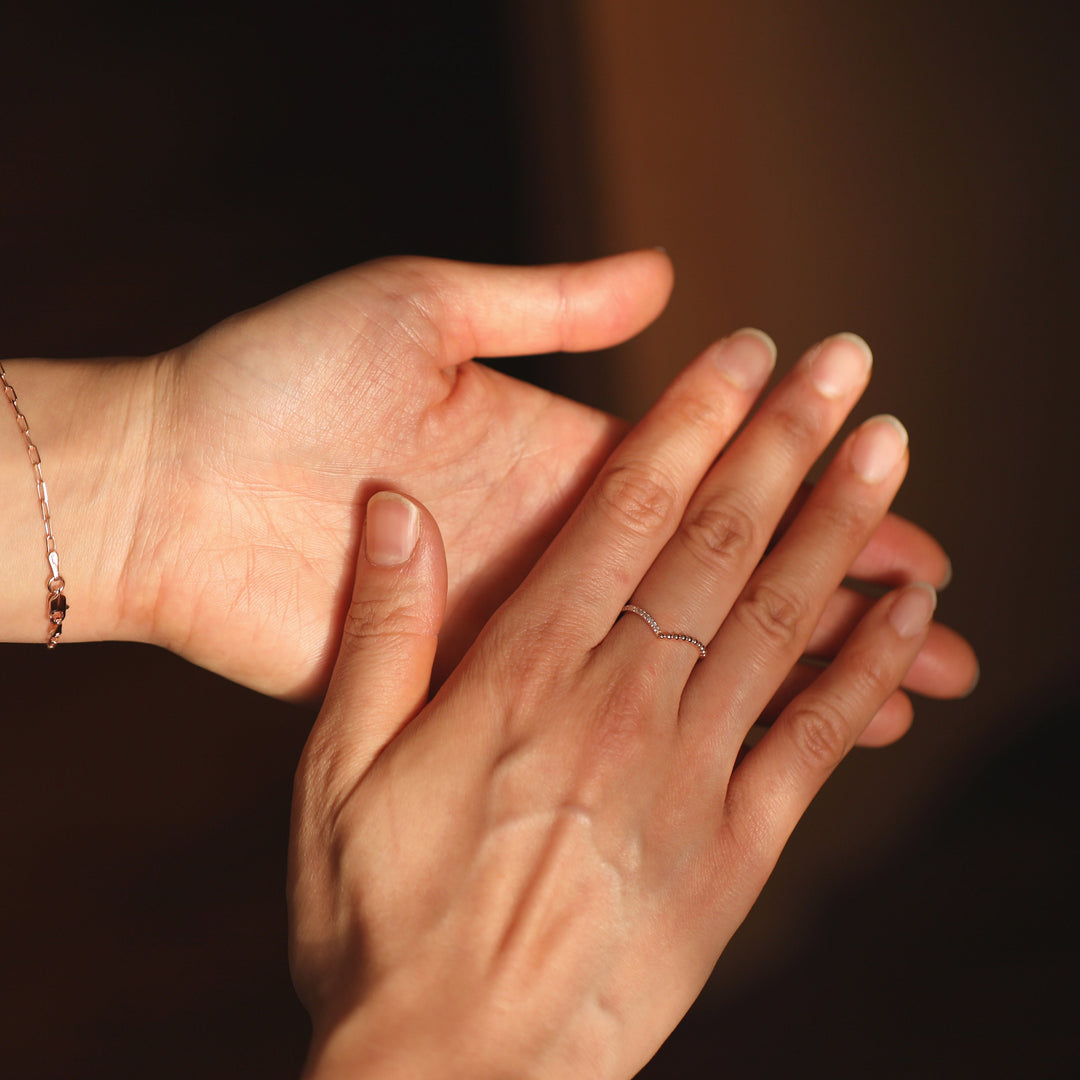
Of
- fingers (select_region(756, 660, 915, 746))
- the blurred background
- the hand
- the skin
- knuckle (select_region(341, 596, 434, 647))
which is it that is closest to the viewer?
the hand

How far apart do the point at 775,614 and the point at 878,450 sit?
272 mm

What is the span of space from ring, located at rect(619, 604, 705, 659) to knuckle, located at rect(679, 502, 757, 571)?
10 cm

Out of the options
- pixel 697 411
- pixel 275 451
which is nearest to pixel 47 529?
pixel 275 451

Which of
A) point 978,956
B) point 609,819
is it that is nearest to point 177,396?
point 609,819

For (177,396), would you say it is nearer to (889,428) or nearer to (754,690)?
(754,690)

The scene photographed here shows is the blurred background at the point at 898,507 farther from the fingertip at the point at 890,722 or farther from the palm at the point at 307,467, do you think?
the palm at the point at 307,467

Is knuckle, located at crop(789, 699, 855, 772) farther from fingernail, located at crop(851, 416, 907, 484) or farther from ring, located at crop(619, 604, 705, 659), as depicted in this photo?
fingernail, located at crop(851, 416, 907, 484)

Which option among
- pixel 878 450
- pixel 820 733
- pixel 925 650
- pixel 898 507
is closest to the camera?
pixel 820 733

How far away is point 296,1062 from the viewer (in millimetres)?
1585

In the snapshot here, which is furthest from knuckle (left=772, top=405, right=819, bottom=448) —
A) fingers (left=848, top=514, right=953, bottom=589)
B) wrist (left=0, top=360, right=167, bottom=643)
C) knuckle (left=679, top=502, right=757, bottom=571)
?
wrist (left=0, top=360, right=167, bottom=643)

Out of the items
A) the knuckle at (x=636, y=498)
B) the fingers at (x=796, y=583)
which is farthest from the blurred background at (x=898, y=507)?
the knuckle at (x=636, y=498)

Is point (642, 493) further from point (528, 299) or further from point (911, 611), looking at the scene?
point (911, 611)

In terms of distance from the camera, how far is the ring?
44.0 inches

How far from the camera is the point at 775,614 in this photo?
1.18 m
